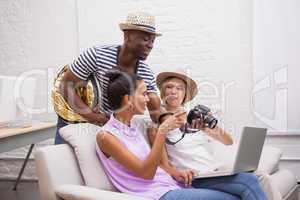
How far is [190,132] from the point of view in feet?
7.11

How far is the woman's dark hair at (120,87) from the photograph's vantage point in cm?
191

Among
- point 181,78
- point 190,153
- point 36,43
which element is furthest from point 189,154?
point 36,43

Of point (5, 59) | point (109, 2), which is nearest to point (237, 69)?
point (109, 2)

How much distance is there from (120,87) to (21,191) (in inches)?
91.2

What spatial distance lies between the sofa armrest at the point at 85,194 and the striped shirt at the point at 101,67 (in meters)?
0.55

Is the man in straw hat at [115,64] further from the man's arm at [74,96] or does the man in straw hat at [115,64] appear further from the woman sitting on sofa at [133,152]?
the woman sitting on sofa at [133,152]

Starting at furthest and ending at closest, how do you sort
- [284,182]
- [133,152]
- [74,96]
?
[284,182]
[74,96]
[133,152]

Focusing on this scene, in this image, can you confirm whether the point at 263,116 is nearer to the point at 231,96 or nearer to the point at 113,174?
the point at 231,96

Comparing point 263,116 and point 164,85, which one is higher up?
point 164,85

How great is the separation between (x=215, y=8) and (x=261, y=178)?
6.59 feet

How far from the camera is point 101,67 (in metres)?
2.27

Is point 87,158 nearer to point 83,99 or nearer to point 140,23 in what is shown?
point 83,99

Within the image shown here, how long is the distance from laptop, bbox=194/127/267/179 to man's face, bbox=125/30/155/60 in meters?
0.71

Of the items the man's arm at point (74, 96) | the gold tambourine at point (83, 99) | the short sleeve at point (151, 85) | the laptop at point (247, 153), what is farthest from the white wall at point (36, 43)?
the laptop at point (247, 153)
